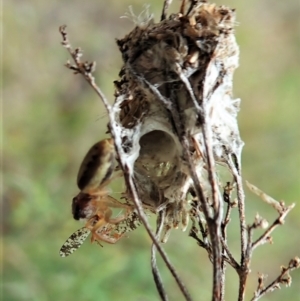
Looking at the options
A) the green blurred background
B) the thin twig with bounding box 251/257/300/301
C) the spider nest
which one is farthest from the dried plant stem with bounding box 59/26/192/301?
the green blurred background

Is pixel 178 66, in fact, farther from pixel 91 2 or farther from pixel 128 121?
pixel 91 2

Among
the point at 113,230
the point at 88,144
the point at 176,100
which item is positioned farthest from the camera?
the point at 88,144

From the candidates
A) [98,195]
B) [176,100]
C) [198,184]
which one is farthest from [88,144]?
[198,184]

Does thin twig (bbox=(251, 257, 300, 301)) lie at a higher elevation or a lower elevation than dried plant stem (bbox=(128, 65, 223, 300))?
lower

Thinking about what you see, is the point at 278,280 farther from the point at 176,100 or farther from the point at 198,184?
the point at 176,100

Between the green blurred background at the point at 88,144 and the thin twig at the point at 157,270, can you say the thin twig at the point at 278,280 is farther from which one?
the green blurred background at the point at 88,144

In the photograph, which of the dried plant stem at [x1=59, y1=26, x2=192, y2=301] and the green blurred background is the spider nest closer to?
the dried plant stem at [x1=59, y1=26, x2=192, y2=301]

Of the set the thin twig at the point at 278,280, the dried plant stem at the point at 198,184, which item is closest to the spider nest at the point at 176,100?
the dried plant stem at the point at 198,184
